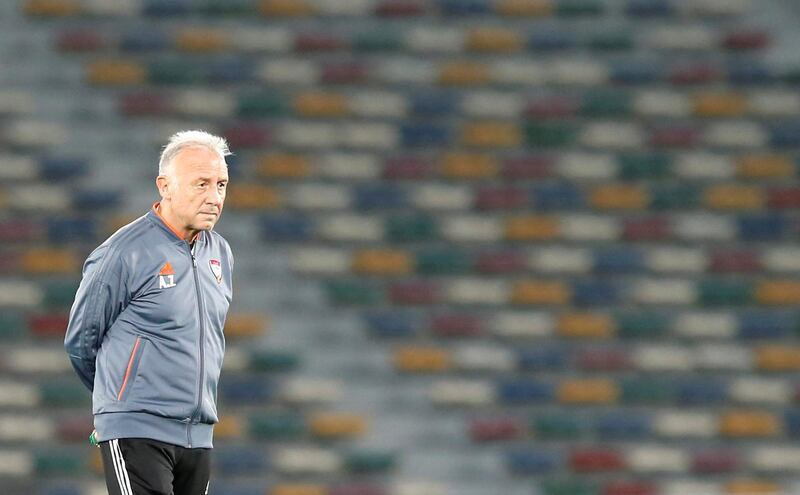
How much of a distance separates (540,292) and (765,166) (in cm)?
110

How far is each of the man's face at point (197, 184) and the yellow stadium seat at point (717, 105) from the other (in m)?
3.59

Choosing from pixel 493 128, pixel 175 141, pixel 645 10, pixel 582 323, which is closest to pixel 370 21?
pixel 493 128

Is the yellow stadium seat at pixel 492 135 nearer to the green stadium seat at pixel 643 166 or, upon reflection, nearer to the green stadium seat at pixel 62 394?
the green stadium seat at pixel 643 166

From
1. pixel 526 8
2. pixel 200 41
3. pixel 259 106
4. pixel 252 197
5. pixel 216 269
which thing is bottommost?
pixel 216 269

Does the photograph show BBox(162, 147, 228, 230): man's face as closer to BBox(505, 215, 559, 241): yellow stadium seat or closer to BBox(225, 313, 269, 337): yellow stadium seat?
BBox(225, 313, 269, 337): yellow stadium seat

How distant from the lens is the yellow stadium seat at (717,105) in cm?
566

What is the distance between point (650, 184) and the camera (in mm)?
5508

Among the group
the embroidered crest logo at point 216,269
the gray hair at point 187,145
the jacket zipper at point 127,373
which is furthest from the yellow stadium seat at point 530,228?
the jacket zipper at point 127,373

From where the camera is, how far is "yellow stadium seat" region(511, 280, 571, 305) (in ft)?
17.4

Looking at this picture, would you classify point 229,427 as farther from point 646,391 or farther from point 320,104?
point 646,391

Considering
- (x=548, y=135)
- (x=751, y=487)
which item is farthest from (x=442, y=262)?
(x=751, y=487)

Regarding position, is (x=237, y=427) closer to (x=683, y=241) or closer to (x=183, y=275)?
(x=683, y=241)

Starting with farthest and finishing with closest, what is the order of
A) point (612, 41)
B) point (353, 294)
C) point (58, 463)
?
point (612, 41)
point (353, 294)
point (58, 463)

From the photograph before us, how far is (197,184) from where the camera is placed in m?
2.43
